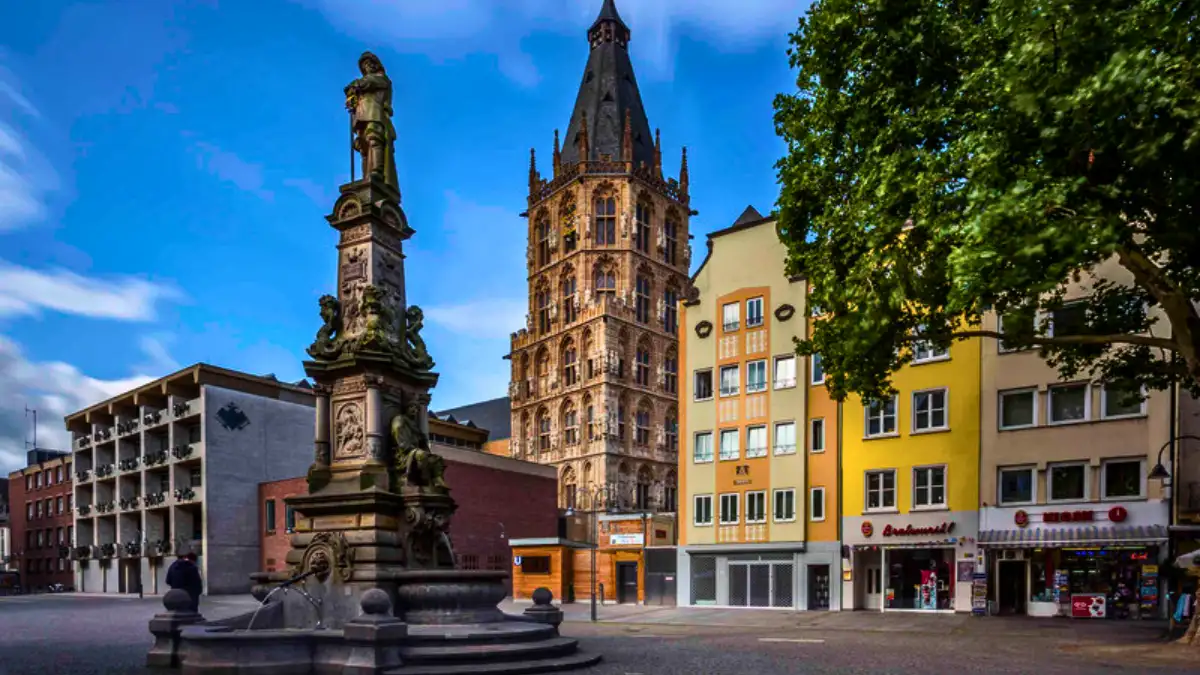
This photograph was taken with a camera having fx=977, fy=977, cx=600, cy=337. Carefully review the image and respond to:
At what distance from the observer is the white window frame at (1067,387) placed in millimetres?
31609

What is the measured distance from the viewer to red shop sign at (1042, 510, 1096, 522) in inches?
1223

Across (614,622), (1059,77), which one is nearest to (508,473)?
(614,622)

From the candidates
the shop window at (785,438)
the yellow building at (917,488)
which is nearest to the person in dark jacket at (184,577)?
the yellow building at (917,488)

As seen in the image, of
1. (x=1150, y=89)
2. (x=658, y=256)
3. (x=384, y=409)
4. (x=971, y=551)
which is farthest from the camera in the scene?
(x=658, y=256)

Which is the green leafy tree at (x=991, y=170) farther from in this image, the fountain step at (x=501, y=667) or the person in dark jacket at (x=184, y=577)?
the person in dark jacket at (x=184, y=577)

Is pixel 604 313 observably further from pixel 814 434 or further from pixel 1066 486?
pixel 1066 486

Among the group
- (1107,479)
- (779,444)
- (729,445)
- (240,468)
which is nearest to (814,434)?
(779,444)

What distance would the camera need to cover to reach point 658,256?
90688 millimetres

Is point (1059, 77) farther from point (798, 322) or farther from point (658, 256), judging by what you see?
point (658, 256)

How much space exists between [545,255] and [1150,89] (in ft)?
264

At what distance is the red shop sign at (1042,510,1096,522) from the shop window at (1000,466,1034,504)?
34.4 inches

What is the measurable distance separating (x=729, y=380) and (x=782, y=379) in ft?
8.66

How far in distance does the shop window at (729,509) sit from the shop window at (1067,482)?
484 inches

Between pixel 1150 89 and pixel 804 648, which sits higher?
pixel 1150 89
